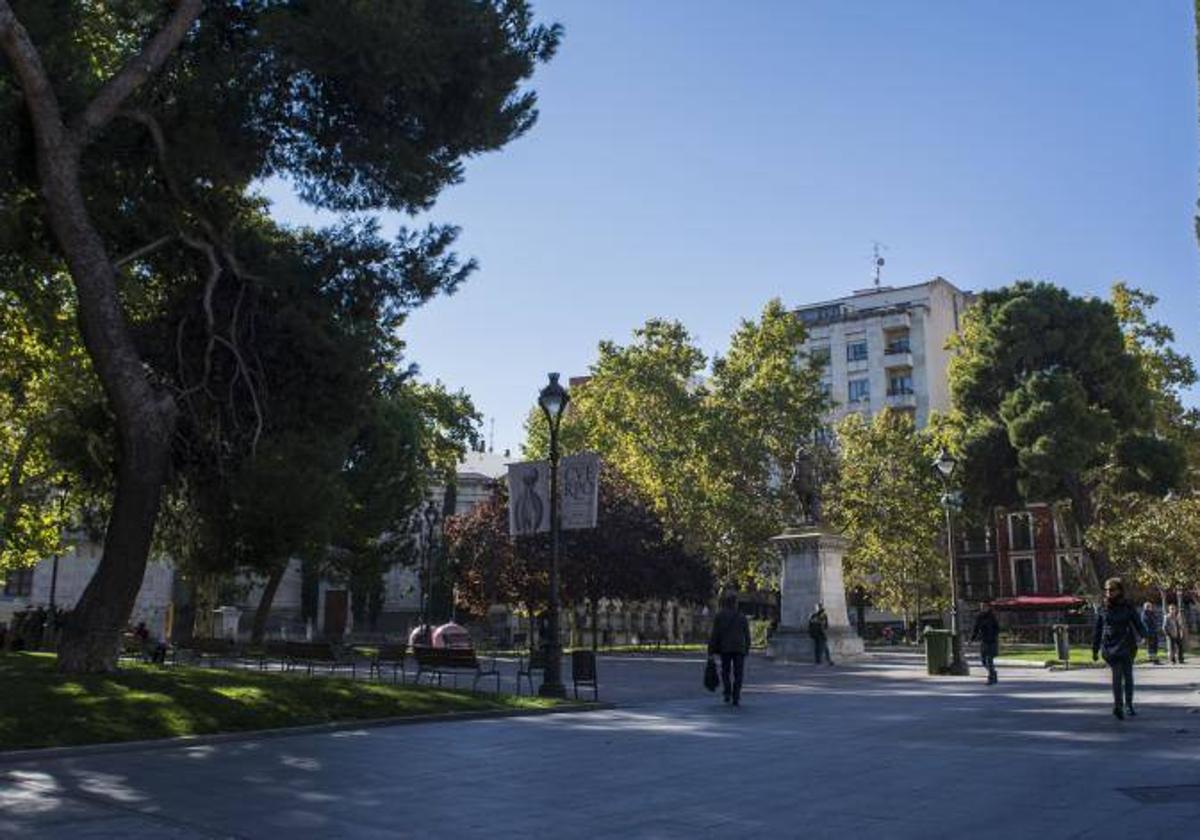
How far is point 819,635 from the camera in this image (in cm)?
2655

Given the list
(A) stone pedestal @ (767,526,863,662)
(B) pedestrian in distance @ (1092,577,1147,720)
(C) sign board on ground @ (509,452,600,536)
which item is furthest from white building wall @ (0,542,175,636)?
(B) pedestrian in distance @ (1092,577,1147,720)

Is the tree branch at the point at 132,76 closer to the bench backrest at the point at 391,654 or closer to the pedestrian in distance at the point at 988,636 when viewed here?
the bench backrest at the point at 391,654

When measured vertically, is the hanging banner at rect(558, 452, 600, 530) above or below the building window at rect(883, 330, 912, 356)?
below

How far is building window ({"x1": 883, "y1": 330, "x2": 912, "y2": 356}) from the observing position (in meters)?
72.7

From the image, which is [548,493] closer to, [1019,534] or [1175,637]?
[1175,637]

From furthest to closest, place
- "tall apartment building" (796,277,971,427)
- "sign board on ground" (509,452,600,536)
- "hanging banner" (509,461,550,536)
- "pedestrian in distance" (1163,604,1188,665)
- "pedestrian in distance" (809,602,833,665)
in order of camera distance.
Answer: "tall apartment building" (796,277,971,427), "pedestrian in distance" (1163,604,1188,665), "pedestrian in distance" (809,602,833,665), "hanging banner" (509,461,550,536), "sign board on ground" (509,452,600,536)

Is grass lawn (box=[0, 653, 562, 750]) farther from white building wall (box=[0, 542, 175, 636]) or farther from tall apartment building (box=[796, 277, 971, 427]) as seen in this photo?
tall apartment building (box=[796, 277, 971, 427])

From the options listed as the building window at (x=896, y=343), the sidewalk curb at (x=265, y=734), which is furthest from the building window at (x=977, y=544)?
the sidewalk curb at (x=265, y=734)

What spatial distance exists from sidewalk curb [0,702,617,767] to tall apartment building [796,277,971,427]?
5968 centimetres

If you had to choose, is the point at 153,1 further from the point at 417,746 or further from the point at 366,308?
the point at 417,746

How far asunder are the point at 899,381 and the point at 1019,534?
527 inches

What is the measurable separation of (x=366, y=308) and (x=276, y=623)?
54370mm

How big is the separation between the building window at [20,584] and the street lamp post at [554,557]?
47372 millimetres

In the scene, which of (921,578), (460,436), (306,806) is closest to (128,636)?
(460,436)
